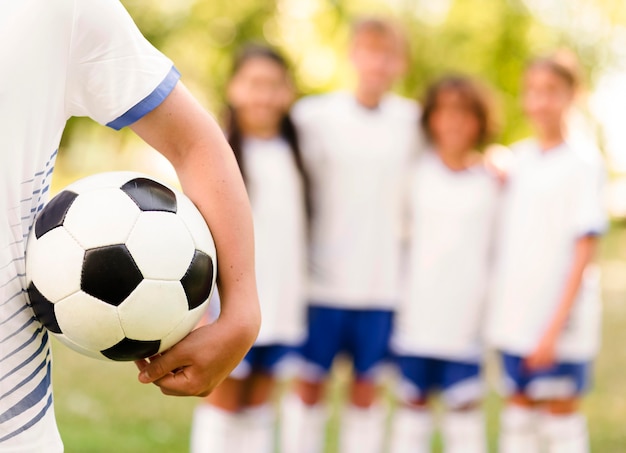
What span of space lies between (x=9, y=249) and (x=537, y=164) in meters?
2.89

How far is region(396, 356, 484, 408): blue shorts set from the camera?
3.73 meters

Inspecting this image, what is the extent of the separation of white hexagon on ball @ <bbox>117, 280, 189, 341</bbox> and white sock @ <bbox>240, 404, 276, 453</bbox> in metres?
2.32

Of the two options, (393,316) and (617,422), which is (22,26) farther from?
(617,422)

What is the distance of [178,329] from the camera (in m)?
1.39

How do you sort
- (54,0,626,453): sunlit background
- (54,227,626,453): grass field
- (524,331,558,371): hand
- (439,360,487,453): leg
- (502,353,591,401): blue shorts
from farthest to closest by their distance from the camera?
(54,0,626,453): sunlit background < (54,227,626,453): grass field < (439,360,487,453): leg < (502,353,591,401): blue shorts < (524,331,558,371): hand

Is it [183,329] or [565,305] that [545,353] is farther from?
[183,329]

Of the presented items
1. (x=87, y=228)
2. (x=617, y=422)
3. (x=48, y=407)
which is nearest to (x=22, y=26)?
(x=87, y=228)

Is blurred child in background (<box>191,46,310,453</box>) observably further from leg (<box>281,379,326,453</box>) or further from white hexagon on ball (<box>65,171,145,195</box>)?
white hexagon on ball (<box>65,171,145,195</box>)

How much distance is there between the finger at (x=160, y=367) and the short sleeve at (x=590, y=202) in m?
2.60

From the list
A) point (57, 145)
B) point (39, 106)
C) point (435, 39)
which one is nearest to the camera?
point (39, 106)

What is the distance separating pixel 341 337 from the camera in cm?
389

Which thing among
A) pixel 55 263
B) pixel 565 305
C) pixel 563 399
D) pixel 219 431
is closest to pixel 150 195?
pixel 55 263

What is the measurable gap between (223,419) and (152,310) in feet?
7.42

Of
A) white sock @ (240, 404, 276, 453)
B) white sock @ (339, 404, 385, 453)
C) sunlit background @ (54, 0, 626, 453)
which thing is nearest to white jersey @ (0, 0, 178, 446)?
white sock @ (240, 404, 276, 453)
